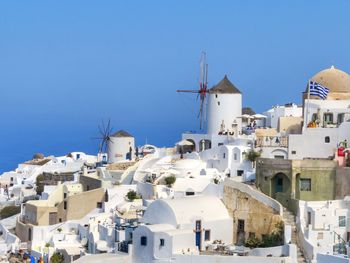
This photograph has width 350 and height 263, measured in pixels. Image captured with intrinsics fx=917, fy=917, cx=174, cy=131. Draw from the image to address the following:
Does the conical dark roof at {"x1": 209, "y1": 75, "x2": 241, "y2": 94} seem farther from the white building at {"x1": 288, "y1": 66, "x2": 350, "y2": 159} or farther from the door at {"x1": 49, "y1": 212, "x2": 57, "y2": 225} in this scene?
the door at {"x1": 49, "y1": 212, "x2": 57, "y2": 225}

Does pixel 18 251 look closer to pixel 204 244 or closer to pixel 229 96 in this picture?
pixel 204 244

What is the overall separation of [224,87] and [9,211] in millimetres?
13897

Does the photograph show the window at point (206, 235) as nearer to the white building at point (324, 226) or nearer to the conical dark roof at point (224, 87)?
the white building at point (324, 226)

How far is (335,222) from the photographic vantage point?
110 feet

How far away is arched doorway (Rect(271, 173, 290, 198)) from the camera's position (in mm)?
36344

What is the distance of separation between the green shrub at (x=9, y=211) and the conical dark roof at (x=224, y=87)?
1272cm

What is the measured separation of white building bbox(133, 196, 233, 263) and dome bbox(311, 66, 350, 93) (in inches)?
487

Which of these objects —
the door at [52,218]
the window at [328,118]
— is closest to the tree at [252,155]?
the window at [328,118]

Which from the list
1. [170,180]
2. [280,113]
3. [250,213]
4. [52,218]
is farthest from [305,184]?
[52,218]

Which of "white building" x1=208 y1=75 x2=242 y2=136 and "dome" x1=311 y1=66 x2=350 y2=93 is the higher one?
"dome" x1=311 y1=66 x2=350 y2=93

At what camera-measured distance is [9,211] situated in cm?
5100

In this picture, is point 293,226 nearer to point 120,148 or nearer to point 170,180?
point 170,180

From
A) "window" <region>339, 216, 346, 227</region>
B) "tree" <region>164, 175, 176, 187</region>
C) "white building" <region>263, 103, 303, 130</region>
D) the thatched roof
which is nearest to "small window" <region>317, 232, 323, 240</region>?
"window" <region>339, 216, 346, 227</region>

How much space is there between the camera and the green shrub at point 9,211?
5072cm
